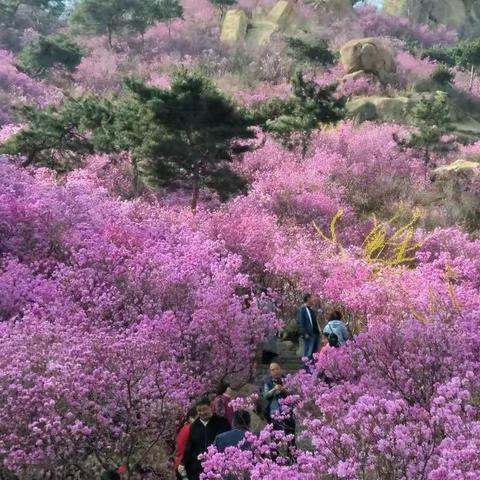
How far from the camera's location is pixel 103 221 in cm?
1366

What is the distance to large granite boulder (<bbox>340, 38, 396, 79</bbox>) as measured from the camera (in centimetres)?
4178

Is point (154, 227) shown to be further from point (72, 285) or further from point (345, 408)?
point (345, 408)

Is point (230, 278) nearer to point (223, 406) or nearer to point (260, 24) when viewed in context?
point (223, 406)

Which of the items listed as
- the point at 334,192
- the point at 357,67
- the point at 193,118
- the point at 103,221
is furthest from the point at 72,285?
the point at 357,67

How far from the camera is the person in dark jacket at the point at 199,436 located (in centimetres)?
668

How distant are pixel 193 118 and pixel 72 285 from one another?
28.8ft

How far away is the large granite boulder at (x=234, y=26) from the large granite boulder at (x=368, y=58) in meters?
12.7

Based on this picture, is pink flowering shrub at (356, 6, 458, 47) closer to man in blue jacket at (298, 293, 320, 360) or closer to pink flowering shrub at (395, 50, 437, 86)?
pink flowering shrub at (395, 50, 437, 86)

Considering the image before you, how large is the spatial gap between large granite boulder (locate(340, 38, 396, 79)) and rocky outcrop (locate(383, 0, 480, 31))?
2300cm

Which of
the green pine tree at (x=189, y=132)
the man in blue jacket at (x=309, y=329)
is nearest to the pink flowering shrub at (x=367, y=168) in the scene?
the green pine tree at (x=189, y=132)

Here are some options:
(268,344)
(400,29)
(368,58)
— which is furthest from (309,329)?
(400,29)

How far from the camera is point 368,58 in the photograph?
41719mm

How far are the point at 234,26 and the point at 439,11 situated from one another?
2356 cm

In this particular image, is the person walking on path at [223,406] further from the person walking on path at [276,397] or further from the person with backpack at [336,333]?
the person with backpack at [336,333]
